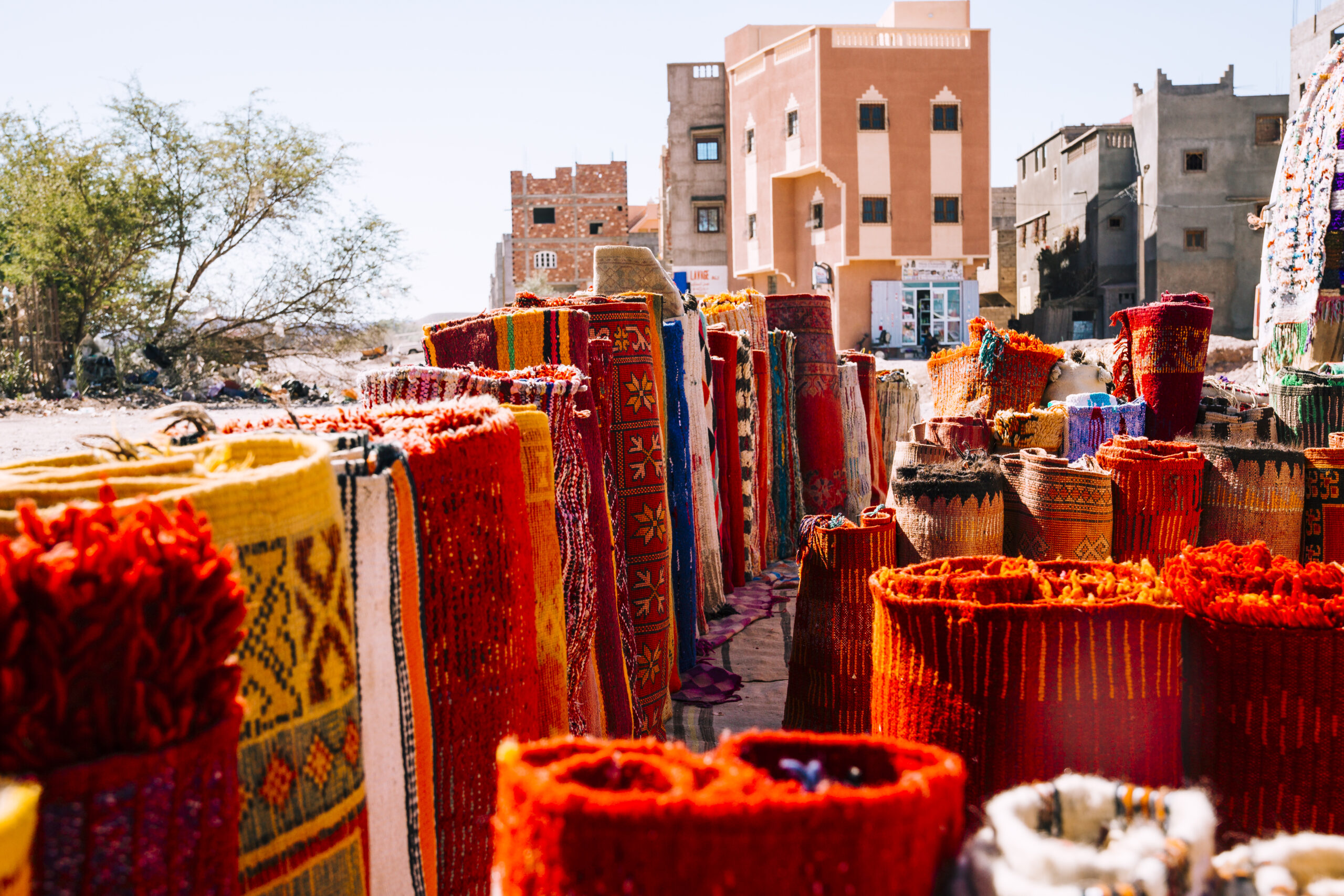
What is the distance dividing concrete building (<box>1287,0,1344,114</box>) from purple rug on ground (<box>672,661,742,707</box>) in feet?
78.7

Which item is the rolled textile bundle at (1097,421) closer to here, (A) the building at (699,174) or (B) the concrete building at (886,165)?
(B) the concrete building at (886,165)

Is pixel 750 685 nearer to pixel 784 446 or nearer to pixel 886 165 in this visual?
pixel 784 446

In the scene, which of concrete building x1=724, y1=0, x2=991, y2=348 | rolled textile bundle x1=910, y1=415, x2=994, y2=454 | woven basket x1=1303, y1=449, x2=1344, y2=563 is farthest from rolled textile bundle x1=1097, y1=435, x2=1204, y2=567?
concrete building x1=724, y1=0, x2=991, y2=348

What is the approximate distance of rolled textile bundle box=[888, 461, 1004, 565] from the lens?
263cm

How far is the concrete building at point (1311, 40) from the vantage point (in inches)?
861

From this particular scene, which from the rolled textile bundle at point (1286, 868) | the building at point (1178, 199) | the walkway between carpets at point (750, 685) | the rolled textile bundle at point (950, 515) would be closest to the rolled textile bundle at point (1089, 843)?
the rolled textile bundle at point (1286, 868)

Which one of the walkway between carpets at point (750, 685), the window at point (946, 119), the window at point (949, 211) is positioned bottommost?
the walkway between carpets at point (750, 685)

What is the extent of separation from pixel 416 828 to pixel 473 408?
0.61 metres

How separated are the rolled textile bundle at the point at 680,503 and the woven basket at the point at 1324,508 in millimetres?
2144

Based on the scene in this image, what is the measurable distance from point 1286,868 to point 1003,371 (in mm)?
4708

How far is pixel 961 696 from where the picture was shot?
4.68 feet

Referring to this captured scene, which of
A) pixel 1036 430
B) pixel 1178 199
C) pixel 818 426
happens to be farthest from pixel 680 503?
pixel 1178 199

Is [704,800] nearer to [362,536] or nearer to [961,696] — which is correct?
[362,536]

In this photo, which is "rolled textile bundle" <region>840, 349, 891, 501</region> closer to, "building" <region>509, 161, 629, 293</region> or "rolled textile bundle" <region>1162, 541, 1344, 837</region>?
"rolled textile bundle" <region>1162, 541, 1344, 837</region>
